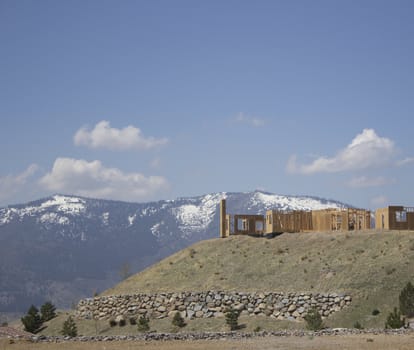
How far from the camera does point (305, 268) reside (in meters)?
63.9

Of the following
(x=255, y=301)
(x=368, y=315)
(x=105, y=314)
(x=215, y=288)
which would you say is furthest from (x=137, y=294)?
(x=368, y=315)

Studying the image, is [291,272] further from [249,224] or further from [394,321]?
[394,321]

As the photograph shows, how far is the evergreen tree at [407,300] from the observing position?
51000 millimetres

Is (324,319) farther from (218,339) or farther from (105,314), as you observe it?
(105,314)

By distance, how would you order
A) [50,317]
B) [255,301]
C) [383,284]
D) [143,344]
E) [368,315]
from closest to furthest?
1. [143,344]
2. [368,315]
3. [383,284]
4. [255,301]
5. [50,317]

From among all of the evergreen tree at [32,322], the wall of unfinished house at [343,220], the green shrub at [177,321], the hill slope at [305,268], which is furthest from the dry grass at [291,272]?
the wall of unfinished house at [343,220]

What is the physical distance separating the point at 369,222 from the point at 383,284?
1805cm

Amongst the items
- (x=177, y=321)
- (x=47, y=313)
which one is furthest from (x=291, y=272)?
(x=47, y=313)

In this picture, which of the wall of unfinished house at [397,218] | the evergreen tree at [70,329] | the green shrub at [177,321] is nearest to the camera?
the green shrub at [177,321]

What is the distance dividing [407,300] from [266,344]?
16.8m

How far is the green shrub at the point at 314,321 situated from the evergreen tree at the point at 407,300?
231 inches

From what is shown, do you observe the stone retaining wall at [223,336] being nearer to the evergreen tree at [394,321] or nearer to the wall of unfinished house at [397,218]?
the evergreen tree at [394,321]

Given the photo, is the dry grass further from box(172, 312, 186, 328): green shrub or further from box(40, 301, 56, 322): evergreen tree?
box(40, 301, 56, 322): evergreen tree

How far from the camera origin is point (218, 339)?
4238 cm
